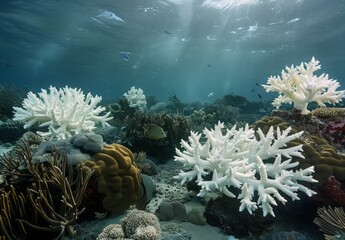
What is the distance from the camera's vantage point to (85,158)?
3.81 m

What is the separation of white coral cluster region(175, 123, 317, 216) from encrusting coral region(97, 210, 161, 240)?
0.75 m

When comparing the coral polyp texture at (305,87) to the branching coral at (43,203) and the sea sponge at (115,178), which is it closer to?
the sea sponge at (115,178)

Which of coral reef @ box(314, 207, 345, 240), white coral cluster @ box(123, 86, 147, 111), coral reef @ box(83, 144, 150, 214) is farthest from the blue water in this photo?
coral reef @ box(314, 207, 345, 240)

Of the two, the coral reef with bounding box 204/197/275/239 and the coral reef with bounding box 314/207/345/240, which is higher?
the coral reef with bounding box 314/207/345/240

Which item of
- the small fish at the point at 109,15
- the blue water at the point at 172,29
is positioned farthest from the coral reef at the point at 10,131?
the small fish at the point at 109,15

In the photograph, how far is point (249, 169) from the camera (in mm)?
3535

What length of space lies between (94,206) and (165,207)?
1.13 m

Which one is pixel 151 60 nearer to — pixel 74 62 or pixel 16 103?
pixel 74 62

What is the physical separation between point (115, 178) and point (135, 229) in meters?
0.96

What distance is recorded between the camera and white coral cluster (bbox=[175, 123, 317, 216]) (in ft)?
10.6

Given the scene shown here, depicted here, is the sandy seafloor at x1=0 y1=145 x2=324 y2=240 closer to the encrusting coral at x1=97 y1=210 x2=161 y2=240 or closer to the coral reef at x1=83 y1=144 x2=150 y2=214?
the coral reef at x1=83 y1=144 x2=150 y2=214

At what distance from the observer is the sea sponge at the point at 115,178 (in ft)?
12.1

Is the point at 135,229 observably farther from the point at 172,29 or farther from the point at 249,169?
the point at 172,29

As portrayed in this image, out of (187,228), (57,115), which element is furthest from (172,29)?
(187,228)
